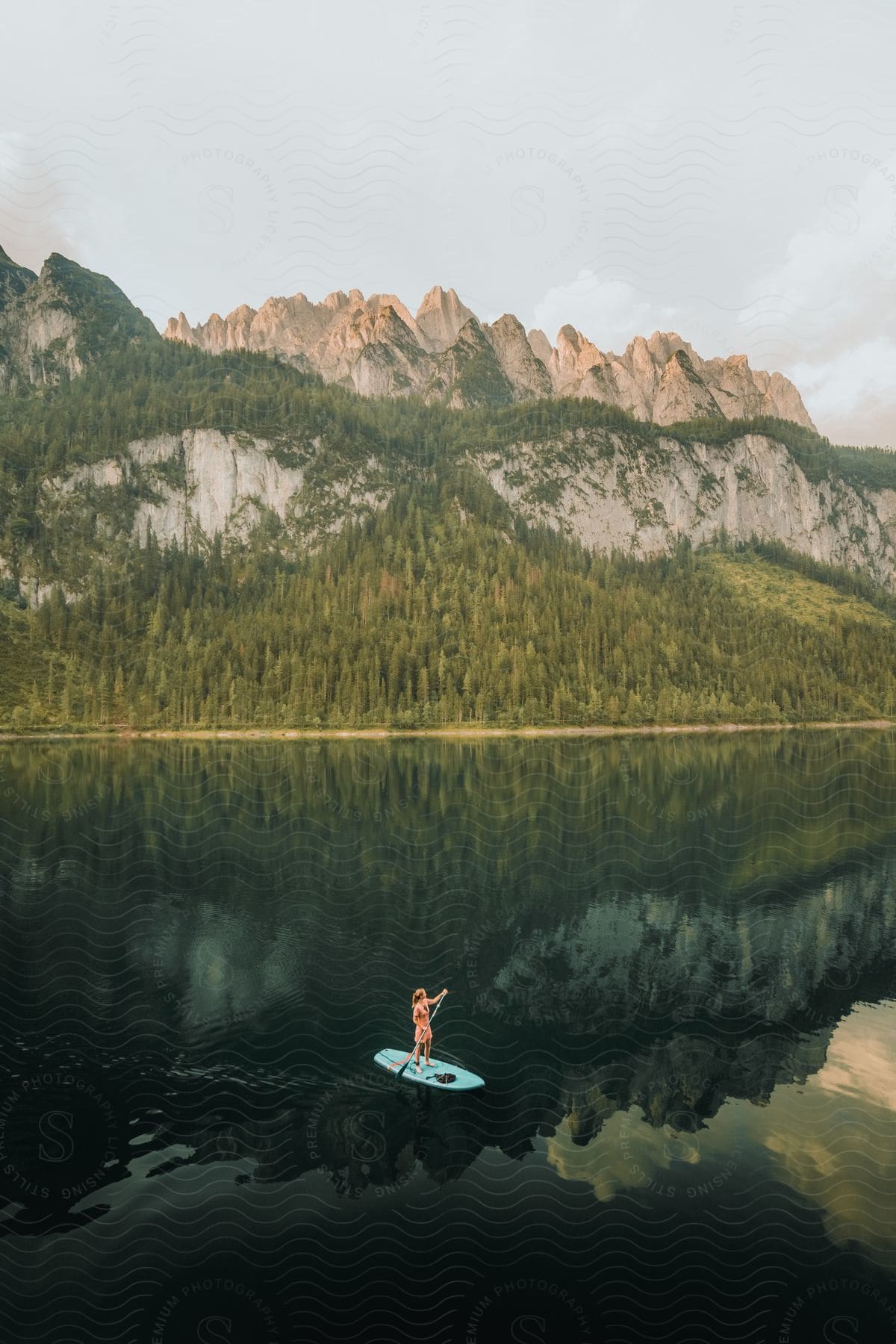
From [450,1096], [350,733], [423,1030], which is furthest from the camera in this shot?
[350,733]

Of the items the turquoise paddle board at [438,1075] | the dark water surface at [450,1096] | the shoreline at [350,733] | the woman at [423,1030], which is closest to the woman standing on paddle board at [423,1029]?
the woman at [423,1030]

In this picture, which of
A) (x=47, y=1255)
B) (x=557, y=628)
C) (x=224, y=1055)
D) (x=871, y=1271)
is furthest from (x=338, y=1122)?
(x=557, y=628)

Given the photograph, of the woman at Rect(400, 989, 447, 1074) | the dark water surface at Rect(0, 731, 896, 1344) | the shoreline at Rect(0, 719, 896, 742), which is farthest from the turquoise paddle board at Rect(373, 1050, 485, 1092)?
the shoreline at Rect(0, 719, 896, 742)

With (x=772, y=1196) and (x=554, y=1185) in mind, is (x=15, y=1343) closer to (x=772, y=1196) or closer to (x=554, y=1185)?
(x=554, y=1185)

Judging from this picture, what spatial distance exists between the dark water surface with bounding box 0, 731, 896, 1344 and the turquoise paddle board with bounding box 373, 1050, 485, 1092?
420mm

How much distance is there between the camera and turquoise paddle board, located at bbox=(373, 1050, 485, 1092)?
76.7 ft

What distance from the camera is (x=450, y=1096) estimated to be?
23.7 metres

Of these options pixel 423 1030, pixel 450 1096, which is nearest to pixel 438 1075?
pixel 450 1096

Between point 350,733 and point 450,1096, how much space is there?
458 ft

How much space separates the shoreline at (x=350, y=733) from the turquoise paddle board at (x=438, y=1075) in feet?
420

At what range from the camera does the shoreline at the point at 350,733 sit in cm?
15650

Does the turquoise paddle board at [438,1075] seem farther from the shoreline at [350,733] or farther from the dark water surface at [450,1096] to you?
the shoreline at [350,733]

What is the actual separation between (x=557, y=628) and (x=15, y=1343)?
187413 mm

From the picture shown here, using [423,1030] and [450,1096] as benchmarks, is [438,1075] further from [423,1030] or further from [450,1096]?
[423,1030]
